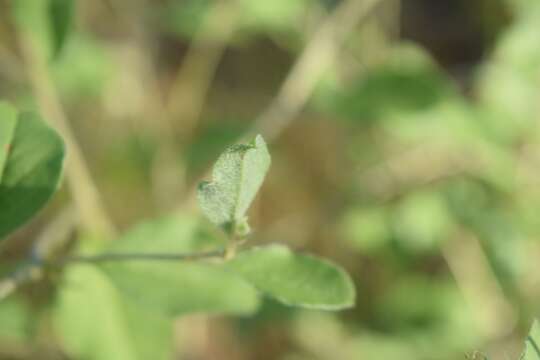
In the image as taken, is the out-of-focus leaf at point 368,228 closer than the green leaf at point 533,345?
No

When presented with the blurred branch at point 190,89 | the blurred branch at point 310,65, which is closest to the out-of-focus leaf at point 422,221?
the blurred branch at point 310,65

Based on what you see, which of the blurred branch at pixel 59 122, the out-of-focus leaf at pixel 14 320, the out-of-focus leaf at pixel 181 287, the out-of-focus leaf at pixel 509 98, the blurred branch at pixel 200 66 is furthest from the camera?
the blurred branch at pixel 200 66

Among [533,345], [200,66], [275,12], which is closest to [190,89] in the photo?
[200,66]

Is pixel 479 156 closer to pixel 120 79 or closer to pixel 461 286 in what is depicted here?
pixel 461 286

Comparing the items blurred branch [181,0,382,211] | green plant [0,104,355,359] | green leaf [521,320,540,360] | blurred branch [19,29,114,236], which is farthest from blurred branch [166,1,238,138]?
green leaf [521,320,540,360]

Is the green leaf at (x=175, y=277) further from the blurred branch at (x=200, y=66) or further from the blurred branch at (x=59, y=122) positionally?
the blurred branch at (x=200, y=66)

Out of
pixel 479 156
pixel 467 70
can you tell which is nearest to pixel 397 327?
pixel 479 156

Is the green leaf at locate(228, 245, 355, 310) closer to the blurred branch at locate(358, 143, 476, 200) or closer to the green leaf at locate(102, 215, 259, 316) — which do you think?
the green leaf at locate(102, 215, 259, 316)
